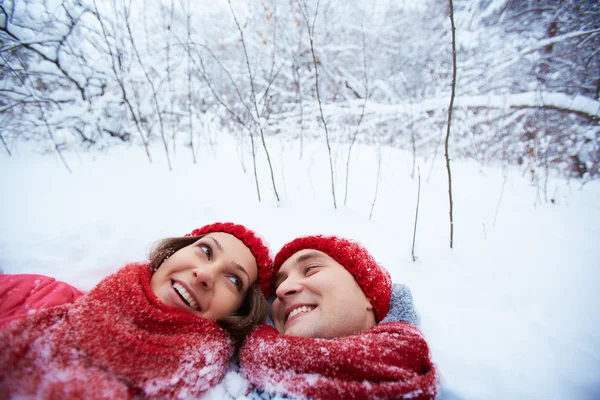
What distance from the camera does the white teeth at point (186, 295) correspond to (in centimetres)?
107

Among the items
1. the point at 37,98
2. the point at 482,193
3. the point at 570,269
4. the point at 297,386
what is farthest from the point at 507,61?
the point at 37,98

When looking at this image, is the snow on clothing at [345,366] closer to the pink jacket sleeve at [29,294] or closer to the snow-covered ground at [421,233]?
the snow-covered ground at [421,233]

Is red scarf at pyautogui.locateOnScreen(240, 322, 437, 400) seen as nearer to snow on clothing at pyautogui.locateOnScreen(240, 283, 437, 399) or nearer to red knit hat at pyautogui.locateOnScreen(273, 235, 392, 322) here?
snow on clothing at pyautogui.locateOnScreen(240, 283, 437, 399)

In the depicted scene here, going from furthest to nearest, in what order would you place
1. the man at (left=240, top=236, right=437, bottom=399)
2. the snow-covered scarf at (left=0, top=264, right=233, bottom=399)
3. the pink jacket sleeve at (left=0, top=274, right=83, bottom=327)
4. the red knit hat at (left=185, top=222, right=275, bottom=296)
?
the red knit hat at (left=185, top=222, right=275, bottom=296) < the pink jacket sleeve at (left=0, top=274, right=83, bottom=327) < the man at (left=240, top=236, right=437, bottom=399) < the snow-covered scarf at (left=0, top=264, right=233, bottom=399)

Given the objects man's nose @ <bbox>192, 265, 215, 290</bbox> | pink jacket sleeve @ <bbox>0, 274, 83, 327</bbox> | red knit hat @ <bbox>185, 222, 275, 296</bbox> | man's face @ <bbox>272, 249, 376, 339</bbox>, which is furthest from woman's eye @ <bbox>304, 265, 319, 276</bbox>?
pink jacket sleeve @ <bbox>0, 274, 83, 327</bbox>

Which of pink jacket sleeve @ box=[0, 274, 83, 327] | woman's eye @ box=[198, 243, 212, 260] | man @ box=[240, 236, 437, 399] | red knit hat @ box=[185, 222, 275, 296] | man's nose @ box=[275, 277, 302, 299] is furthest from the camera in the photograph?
red knit hat @ box=[185, 222, 275, 296]

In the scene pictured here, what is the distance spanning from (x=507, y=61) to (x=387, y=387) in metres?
6.05

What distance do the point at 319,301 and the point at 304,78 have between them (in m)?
6.29

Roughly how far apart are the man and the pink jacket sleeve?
87cm

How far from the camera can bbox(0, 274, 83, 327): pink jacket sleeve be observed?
1.02 m

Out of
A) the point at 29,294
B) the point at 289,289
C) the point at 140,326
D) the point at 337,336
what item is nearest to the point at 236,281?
the point at 289,289

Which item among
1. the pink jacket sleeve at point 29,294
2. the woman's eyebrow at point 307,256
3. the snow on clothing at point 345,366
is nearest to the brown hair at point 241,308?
the snow on clothing at point 345,366

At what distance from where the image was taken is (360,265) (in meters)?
1.23

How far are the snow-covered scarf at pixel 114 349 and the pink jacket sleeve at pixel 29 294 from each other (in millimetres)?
309
